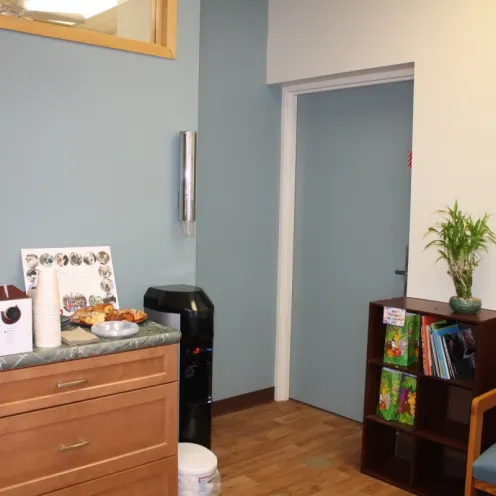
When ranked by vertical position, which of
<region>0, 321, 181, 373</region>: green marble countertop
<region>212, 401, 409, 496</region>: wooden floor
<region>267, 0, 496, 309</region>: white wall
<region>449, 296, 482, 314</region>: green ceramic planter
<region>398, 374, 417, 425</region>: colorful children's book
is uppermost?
<region>267, 0, 496, 309</region>: white wall

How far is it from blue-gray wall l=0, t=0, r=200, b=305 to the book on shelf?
1.18m

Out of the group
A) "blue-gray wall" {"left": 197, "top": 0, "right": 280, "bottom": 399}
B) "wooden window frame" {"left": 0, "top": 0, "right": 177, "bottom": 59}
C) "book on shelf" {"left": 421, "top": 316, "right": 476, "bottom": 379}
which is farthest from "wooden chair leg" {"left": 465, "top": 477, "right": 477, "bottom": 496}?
"wooden window frame" {"left": 0, "top": 0, "right": 177, "bottom": 59}

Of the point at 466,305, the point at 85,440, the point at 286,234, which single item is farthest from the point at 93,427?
the point at 286,234

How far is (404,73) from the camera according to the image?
341cm

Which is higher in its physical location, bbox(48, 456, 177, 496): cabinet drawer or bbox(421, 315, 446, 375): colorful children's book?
bbox(421, 315, 446, 375): colorful children's book

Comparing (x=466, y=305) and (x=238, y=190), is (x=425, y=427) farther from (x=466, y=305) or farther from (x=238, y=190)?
(x=238, y=190)

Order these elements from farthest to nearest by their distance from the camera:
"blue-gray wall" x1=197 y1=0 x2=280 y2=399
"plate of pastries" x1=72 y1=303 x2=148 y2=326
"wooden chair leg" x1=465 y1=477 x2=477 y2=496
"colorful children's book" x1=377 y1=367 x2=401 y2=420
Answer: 1. "blue-gray wall" x1=197 y1=0 x2=280 y2=399
2. "colorful children's book" x1=377 y1=367 x2=401 y2=420
3. "plate of pastries" x1=72 y1=303 x2=148 y2=326
4. "wooden chair leg" x1=465 y1=477 x2=477 y2=496

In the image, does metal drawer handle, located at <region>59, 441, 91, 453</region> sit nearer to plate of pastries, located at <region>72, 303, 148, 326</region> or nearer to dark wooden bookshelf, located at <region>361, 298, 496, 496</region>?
plate of pastries, located at <region>72, 303, 148, 326</region>

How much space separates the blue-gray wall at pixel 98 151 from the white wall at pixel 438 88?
92 centimetres

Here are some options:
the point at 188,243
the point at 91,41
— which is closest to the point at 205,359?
the point at 188,243

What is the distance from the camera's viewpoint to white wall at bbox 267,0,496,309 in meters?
2.95

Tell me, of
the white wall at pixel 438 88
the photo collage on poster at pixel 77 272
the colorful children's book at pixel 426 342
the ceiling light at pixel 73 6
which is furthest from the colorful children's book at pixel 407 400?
the ceiling light at pixel 73 6

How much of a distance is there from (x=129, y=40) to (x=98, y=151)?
1.72ft

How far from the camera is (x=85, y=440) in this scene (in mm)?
2359
